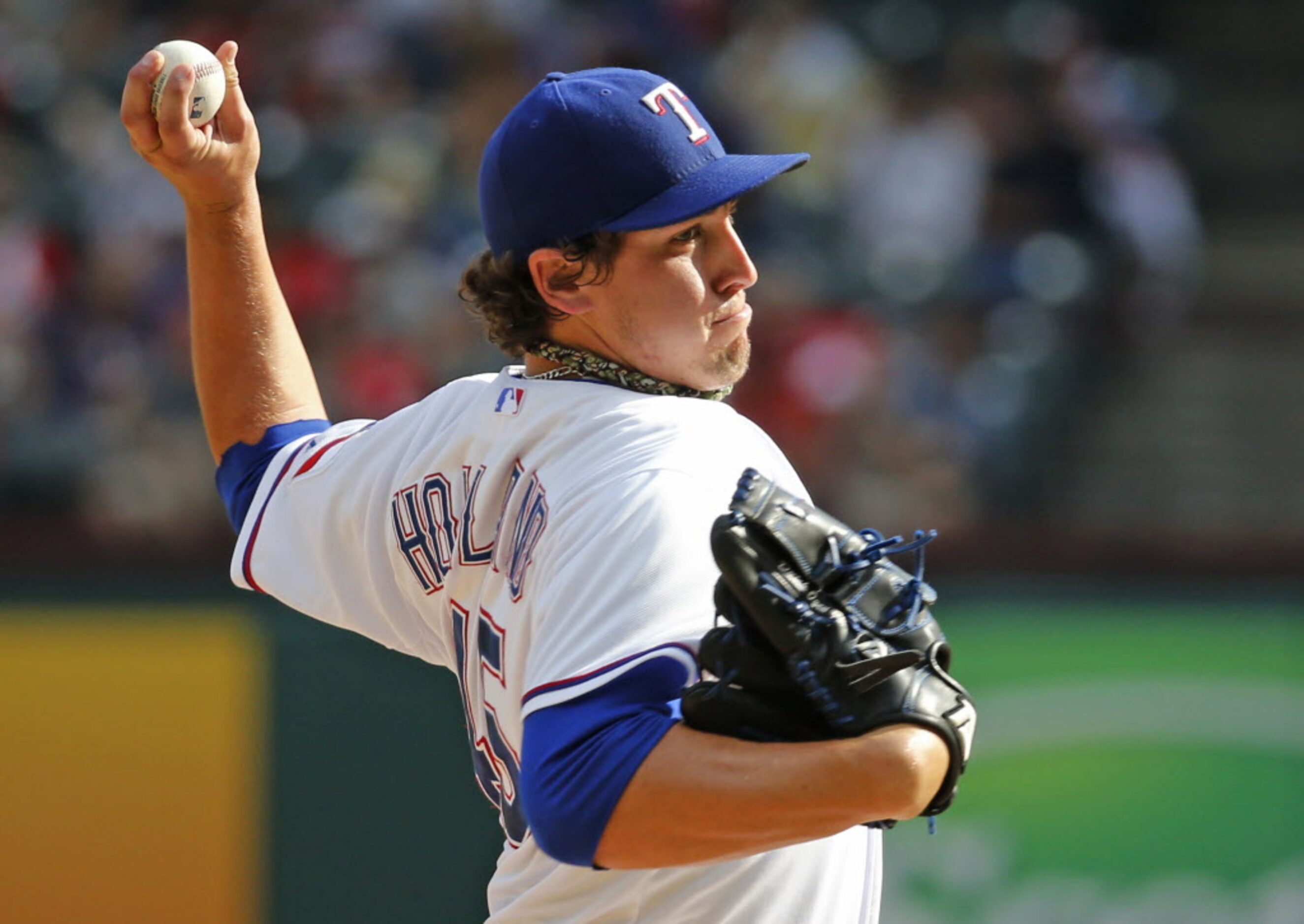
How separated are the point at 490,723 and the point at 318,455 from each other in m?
0.52

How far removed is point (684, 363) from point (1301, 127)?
29.1 ft

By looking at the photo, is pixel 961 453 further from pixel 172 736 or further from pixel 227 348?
pixel 227 348

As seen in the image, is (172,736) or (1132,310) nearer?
(172,736)

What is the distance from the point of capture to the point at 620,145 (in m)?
2.06

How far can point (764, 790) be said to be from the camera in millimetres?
1633

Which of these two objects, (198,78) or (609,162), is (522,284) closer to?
(609,162)

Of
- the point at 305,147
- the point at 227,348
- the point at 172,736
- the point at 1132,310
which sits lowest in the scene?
the point at 172,736

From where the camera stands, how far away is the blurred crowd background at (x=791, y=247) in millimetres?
7121

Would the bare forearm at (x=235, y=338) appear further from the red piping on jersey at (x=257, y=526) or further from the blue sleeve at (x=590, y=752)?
the blue sleeve at (x=590, y=752)

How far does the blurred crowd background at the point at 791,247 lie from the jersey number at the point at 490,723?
14.5 ft

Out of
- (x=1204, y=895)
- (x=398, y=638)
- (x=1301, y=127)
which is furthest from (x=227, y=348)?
(x=1301, y=127)

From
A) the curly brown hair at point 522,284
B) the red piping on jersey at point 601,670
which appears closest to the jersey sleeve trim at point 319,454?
the curly brown hair at point 522,284

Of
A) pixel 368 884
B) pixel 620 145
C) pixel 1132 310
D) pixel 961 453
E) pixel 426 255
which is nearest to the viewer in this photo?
pixel 620 145

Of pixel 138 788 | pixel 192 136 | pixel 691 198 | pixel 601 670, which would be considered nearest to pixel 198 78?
pixel 192 136
